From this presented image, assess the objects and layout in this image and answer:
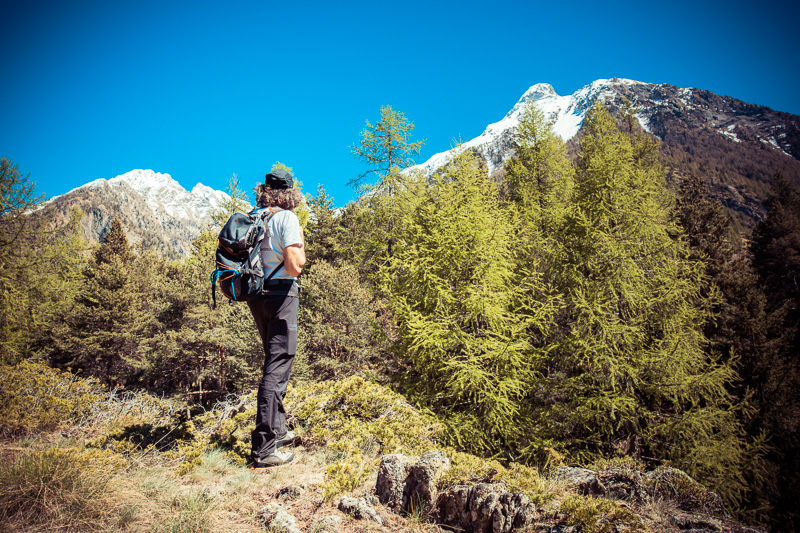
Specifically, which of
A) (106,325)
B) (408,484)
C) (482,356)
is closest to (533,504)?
(408,484)

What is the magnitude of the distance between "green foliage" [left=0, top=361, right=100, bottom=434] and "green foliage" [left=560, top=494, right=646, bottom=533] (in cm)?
556

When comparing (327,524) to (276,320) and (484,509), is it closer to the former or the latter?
(484,509)

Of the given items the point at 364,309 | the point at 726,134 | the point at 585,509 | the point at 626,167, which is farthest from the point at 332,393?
the point at 726,134

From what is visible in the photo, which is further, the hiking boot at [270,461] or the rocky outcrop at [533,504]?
the hiking boot at [270,461]

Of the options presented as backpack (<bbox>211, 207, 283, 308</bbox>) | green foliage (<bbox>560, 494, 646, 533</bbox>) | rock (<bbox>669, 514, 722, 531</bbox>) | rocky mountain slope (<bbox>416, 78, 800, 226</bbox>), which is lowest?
rock (<bbox>669, 514, 722, 531</bbox>)

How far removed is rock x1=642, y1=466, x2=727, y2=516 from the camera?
10.5 feet

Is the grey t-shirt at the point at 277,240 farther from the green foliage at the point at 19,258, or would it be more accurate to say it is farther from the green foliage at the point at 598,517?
the green foliage at the point at 19,258

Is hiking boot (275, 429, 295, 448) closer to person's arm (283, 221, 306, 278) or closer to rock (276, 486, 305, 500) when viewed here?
rock (276, 486, 305, 500)

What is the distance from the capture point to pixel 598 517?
2301 millimetres

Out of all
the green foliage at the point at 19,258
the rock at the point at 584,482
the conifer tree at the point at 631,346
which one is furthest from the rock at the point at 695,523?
the green foliage at the point at 19,258

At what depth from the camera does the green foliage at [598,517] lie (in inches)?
85.9

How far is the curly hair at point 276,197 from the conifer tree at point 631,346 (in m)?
6.73

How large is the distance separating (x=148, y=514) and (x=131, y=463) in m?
0.96

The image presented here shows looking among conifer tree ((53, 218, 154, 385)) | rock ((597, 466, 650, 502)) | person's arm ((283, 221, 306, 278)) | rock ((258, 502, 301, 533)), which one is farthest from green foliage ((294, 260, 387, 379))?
rock ((258, 502, 301, 533))
